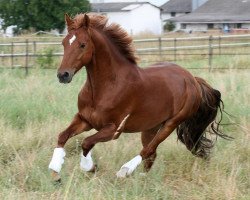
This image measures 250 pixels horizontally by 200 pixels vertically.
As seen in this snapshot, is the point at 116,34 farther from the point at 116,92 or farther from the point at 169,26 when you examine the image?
the point at 169,26

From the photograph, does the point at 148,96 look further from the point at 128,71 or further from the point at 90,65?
the point at 90,65

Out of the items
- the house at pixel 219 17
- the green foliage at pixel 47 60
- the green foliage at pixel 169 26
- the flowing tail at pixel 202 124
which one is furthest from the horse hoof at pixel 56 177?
the green foliage at pixel 169 26

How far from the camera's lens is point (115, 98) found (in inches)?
192

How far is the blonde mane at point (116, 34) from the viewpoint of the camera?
497cm

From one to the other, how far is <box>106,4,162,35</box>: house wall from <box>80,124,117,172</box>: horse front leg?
2088 inches

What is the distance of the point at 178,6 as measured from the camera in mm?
66188

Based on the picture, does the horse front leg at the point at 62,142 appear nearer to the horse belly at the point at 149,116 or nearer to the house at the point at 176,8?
the horse belly at the point at 149,116

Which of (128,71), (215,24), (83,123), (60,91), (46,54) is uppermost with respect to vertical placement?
(128,71)

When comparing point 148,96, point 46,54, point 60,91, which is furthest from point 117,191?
point 46,54

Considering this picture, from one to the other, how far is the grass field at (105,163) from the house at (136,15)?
165 ft

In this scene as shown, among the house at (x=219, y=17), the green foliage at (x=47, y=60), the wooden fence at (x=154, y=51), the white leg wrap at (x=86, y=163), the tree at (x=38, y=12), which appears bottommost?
the house at (x=219, y=17)

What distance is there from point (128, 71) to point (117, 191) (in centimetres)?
125

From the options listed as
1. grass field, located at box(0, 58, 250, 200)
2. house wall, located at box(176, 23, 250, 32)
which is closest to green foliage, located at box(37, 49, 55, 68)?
grass field, located at box(0, 58, 250, 200)

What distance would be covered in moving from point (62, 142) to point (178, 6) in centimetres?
6299
